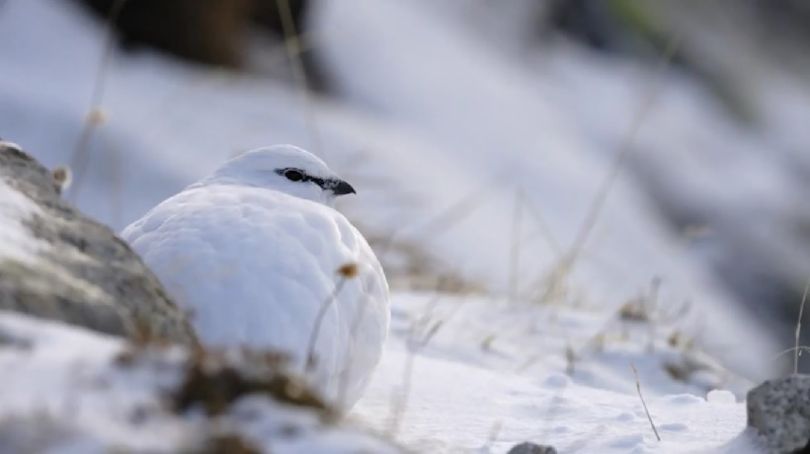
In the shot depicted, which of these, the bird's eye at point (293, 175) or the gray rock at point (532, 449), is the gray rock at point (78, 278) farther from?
the bird's eye at point (293, 175)

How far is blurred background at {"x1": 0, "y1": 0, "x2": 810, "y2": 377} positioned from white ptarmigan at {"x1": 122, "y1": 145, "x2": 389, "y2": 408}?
87cm

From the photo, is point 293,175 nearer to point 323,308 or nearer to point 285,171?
point 285,171

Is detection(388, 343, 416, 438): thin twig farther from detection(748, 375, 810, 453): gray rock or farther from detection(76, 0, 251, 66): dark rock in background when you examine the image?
detection(76, 0, 251, 66): dark rock in background

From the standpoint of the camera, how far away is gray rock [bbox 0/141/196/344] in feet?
6.40

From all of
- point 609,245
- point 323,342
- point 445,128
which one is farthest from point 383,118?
point 323,342

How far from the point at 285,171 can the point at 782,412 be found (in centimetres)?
150

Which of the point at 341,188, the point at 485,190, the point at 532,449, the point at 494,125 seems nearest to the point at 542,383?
the point at 341,188

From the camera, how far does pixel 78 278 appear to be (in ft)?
6.81

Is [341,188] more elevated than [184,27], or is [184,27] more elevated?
[184,27]

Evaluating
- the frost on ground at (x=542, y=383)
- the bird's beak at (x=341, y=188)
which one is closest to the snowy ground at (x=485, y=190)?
the frost on ground at (x=542, y=383)

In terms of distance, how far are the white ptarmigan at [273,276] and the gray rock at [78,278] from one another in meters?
0.13

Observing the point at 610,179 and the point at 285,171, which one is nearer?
the point at 285,171

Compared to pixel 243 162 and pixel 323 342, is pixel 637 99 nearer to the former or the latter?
pixel 243 162

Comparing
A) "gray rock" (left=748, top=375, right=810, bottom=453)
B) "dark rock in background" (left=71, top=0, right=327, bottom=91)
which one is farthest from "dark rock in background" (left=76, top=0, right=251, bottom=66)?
"gray rock" (left=748, top=375, right=810, bottom=453)
